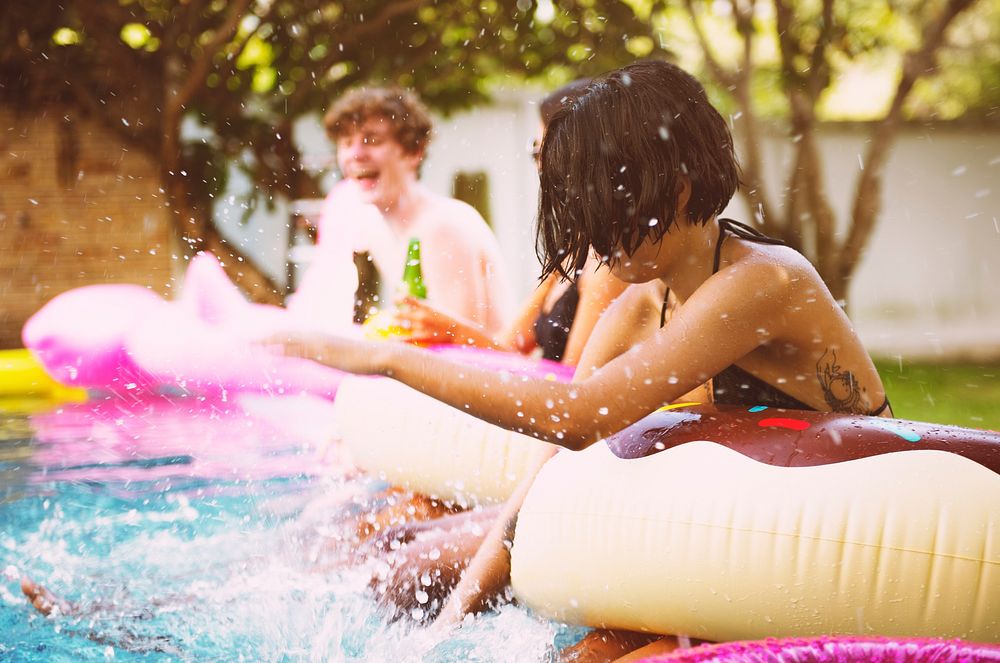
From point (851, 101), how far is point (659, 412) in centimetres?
1012

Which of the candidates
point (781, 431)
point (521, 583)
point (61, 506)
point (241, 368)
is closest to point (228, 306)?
point (241, 368)

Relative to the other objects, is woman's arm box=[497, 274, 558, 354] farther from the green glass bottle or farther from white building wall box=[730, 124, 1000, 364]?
white building wall box=[730, 124, 1000, 364]

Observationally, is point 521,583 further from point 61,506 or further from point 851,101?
point 851,101

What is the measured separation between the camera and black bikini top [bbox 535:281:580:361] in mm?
2887

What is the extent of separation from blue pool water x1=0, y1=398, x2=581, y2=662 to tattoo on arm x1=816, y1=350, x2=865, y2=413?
641 millimetres

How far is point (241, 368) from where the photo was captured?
3.04 metres

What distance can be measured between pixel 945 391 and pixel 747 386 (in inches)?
185

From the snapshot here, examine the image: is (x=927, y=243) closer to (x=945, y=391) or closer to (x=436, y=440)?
(x=945, y=391)

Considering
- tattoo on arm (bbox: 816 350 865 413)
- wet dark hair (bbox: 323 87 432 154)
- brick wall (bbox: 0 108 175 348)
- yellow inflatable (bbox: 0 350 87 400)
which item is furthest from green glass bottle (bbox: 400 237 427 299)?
brick wall (bbox: 0 108 175 348)

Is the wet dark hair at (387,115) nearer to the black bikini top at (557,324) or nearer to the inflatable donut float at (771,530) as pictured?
the black bikini top at (557,324)

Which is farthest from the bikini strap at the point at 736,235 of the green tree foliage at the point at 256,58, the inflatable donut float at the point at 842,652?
the green tree foliage at the point at 256,58

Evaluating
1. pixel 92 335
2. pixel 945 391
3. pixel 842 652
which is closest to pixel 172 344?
pixel 92 335

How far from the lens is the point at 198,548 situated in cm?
256

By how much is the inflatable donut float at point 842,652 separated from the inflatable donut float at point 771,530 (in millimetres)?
166
